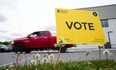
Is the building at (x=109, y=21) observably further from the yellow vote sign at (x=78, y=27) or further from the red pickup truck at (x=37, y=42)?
the yellow vote sign at (x=78, y=27)

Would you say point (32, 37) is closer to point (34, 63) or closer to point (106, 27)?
point (34, 63)

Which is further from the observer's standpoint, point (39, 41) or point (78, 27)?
point (39, 41)

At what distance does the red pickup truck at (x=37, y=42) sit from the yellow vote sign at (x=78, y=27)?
529 inches

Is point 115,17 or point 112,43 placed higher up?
point 115,17

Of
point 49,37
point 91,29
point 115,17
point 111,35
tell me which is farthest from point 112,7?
point 91,29

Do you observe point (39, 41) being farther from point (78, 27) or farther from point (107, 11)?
point (107, 11)

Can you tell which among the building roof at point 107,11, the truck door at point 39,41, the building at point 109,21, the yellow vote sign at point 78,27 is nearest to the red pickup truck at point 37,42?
the truck door at point 39,41

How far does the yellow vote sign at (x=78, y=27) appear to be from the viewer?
13.8ft

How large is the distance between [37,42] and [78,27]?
1434cm

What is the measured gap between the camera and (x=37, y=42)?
18.6 m

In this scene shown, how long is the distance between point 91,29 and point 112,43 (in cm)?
3538

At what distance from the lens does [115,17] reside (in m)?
41.1

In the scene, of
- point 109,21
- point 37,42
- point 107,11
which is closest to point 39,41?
point 37,42

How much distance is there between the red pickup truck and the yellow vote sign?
44.1 ft
